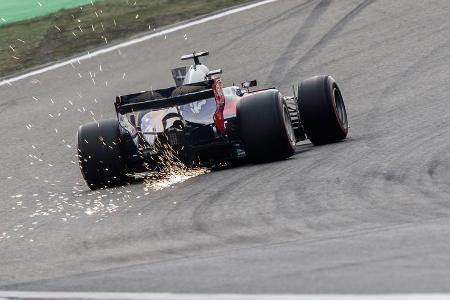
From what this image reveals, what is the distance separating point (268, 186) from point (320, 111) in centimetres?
293

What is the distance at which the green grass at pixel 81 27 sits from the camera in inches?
792

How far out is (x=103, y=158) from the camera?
432 inches

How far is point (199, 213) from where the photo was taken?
26.1 ft

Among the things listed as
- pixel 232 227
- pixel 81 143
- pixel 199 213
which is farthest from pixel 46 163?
pixel 232 227

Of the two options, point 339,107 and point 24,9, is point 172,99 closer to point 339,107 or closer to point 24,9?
point 339,107

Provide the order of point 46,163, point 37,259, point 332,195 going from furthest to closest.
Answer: point 46,163
point 332,195
point 37,259

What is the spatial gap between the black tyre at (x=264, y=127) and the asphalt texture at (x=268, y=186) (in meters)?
0.18

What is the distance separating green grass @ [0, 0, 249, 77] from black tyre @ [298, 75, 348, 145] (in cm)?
902

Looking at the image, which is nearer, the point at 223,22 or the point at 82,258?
the point at 82,258

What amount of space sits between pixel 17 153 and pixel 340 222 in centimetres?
932

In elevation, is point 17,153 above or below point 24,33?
below

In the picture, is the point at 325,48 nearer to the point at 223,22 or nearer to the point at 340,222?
the point at 223,22

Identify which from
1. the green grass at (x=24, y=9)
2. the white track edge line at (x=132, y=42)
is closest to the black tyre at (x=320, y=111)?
the white track edge line at (x=132, y=42)

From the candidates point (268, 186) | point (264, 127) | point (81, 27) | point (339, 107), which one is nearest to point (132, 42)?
point (81, 27)
